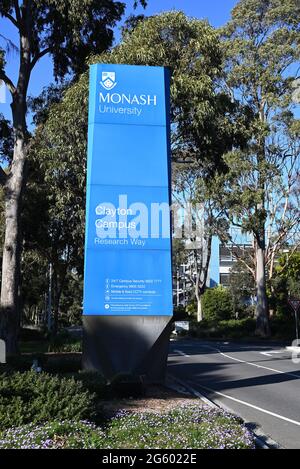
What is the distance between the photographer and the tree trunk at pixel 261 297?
39.3 meters

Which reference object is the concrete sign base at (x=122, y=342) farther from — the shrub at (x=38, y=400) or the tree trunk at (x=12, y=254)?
the tree trunk at (x=12, y=254)

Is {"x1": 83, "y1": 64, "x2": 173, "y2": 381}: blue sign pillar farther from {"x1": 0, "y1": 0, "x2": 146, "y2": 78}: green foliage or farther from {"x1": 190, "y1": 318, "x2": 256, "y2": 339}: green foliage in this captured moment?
{"x1": 190, "y1": 318, "x2": 256, "y2": 339}: green foliage

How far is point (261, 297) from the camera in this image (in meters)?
39.2

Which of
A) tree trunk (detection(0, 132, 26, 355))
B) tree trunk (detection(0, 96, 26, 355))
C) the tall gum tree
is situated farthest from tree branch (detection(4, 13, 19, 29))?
tree trunk (detection(0, 132, 26, 355))

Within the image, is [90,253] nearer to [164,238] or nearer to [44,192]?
[164,238]

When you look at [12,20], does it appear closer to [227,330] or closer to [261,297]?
[261,297]

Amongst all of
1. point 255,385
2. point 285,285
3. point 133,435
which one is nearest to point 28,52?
point 255,385

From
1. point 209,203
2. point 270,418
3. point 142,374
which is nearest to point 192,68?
point 142,374

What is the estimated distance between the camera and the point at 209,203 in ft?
128

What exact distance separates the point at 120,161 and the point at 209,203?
26370 millimetres

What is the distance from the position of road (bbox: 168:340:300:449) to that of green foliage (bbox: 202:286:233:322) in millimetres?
32519

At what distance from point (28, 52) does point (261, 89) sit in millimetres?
22021
